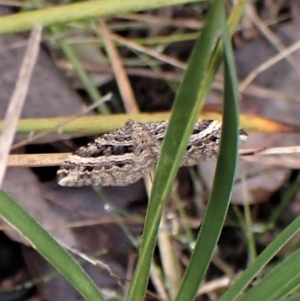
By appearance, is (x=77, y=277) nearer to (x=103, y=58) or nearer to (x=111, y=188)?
(x=111, y=188)

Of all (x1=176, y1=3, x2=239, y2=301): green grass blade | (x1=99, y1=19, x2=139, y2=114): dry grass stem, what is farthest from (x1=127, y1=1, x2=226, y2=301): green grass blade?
(x1=99, y1=19, x2=139, y2=114): dry grass stem

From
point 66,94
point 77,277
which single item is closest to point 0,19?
point 66,94

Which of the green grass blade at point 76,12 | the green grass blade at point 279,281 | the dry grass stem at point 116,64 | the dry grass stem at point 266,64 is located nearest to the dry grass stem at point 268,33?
the dry grass stem at point 266,64

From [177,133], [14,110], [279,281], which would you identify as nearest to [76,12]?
[14,110]

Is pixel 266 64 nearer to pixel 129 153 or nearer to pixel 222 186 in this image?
pixel 129 153

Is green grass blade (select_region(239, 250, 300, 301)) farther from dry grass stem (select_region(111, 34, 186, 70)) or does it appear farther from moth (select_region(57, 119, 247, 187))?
dry grass stem (select_region(111, 34, 186, 70))

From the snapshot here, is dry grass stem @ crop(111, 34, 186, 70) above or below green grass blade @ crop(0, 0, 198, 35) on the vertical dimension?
above
